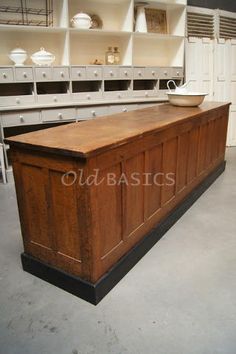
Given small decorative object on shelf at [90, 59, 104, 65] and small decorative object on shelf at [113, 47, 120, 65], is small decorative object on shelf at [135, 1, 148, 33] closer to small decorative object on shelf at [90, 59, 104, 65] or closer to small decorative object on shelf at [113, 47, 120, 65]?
small decorative object on shelf at [113, 47, 120, 65]

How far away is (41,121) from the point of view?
11.8ft

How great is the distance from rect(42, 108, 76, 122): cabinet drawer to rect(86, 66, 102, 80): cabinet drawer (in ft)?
1.69

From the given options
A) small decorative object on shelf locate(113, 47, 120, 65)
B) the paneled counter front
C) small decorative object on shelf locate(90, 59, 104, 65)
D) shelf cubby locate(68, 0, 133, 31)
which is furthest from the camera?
small decorative object on shelf locate(113, 47, 120, 65)

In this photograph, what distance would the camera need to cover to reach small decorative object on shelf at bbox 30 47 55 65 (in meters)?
3.55

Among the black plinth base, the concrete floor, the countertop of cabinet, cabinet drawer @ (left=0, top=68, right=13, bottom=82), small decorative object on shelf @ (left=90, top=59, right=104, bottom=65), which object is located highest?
small decorative object on shelf @ (left=90, top=59, right=104, bottom=65)

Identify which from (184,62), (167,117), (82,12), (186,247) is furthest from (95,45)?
(186,247)

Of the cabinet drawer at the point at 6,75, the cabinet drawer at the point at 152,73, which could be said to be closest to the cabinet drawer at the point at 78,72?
the cabinet drawer at the point at 6,75

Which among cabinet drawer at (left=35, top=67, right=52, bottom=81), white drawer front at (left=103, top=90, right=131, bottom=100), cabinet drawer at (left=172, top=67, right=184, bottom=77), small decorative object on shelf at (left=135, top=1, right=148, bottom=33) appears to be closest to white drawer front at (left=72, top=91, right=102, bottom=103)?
white drawer front at (left=103, top=90, right=131, bottom=100)

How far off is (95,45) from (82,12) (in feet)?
1.45

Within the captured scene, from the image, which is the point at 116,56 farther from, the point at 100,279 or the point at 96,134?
the point at 100,279

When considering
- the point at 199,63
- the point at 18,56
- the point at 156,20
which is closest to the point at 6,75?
the point at 18,56

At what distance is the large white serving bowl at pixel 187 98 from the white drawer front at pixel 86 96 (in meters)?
1.24

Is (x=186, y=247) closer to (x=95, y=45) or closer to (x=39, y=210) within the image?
(x=39, y=210)

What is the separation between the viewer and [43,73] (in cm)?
355
